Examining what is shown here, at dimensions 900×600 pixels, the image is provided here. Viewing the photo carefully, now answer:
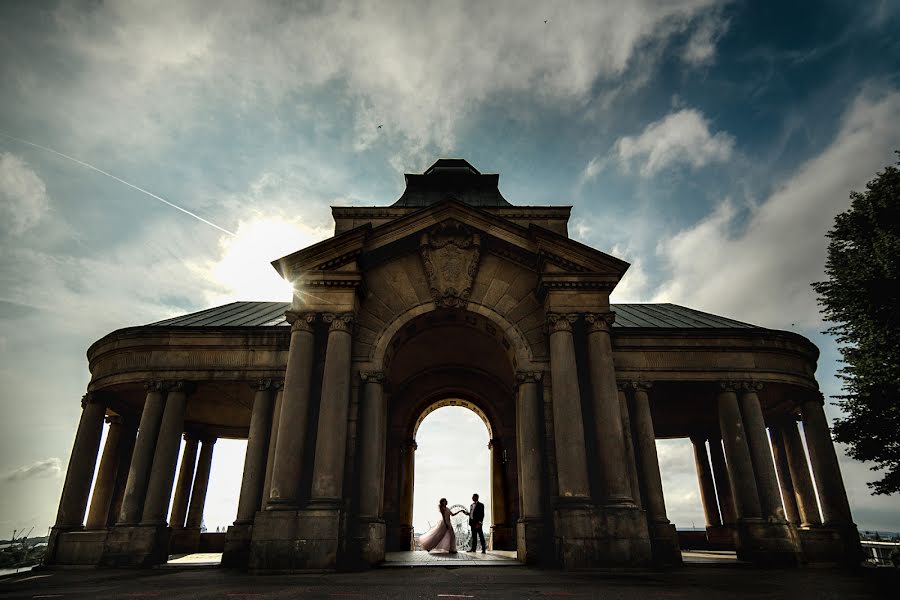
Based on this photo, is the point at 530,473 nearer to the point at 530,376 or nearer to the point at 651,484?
the point at 530,376

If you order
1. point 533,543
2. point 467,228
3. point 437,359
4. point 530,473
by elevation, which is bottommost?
point 533,543

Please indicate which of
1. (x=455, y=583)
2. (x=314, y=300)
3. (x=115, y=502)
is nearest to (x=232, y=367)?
(x=314, y=300)

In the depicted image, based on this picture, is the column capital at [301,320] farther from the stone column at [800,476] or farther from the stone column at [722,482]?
the stone column at [722,482]

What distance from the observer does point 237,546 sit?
714 inches

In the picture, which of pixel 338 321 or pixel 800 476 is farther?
pixel 800 476

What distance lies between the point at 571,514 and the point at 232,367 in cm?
1493

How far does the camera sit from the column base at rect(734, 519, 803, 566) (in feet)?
60.9

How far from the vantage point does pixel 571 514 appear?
15.7 metres

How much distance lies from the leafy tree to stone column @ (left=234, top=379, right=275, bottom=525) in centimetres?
2464

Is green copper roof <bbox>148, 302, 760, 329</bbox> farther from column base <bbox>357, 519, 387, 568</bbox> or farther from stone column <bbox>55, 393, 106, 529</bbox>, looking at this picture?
column base <bbox>357, 519, 387, 568</bbox>

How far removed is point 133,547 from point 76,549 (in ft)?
9.63

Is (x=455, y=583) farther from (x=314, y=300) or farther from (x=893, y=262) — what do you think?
(x=893, y=262)

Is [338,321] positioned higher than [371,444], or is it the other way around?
[338,321]

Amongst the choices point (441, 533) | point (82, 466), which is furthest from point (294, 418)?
point (82, 466)
